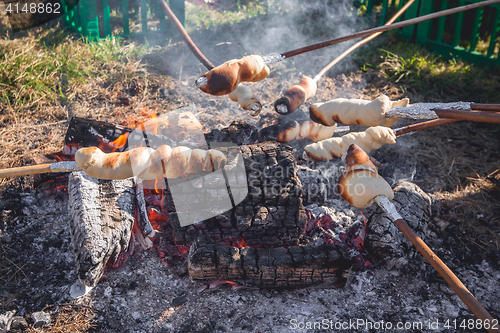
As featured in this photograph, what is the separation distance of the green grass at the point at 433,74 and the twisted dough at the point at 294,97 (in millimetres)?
2031

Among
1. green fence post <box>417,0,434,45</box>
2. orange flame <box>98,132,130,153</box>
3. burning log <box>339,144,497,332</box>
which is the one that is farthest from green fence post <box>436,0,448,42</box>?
orange flame <box>98,132,130,153</box>

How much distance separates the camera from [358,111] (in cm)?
278

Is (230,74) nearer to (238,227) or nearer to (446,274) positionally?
(238,227)

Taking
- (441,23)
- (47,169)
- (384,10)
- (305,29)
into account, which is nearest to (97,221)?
(47,169)

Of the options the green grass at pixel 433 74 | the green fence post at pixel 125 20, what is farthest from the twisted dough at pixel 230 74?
the green fence post at pixel 125 20

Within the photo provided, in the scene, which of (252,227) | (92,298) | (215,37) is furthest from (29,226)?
(215,37)

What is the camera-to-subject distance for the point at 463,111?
94.0 inches

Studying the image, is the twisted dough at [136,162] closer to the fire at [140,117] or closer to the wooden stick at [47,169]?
the wooden stick at [47,169]

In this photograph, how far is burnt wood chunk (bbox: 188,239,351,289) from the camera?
2463 millimetres

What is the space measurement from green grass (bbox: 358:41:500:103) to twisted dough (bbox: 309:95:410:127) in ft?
8.52

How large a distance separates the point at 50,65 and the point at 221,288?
157 inches

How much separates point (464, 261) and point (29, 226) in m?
3.92

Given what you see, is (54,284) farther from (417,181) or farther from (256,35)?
(256,35)

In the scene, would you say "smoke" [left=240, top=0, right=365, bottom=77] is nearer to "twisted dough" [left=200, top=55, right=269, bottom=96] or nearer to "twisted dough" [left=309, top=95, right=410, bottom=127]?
"twisted dough" [left=309, top=95, right=410, bottom=127]
